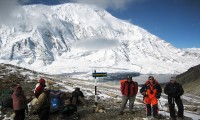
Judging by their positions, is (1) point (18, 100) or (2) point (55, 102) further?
(2) point (55, 102)

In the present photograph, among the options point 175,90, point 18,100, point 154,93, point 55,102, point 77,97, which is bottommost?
point 55,102

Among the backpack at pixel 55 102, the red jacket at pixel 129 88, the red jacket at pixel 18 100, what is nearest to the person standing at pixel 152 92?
the red jacket at pixel 129 88

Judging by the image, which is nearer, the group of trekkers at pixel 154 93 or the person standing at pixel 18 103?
the person standing at pixel 18 103

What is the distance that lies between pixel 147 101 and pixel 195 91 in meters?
93.2

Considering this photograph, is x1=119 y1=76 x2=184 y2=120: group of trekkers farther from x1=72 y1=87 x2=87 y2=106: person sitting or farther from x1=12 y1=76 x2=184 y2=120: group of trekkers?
x1=72 y1=87 x2=87 y2=106: person sitting

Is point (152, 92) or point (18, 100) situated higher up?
point (152, 92)

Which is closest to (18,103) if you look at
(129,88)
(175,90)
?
(129,88)

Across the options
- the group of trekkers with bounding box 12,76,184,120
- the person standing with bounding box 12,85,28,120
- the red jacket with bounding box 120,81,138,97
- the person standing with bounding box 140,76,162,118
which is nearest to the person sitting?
the group of trekkers with bounding box 12,76,184,120

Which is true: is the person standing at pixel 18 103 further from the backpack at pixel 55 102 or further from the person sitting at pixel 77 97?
the person sitting at pixel 77 97

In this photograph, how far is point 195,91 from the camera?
10369cm

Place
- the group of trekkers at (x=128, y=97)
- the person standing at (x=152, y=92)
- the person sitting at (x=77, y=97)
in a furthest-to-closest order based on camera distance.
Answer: the person sitting at (x=77, y=97) → the person standing at (x=152, y=92) → the group of trekkers at (x=128, y=97)

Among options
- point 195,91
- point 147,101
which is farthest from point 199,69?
point 147,101

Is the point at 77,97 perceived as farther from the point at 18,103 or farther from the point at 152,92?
the point at 18,103

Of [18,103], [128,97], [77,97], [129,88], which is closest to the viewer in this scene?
[18,103]
